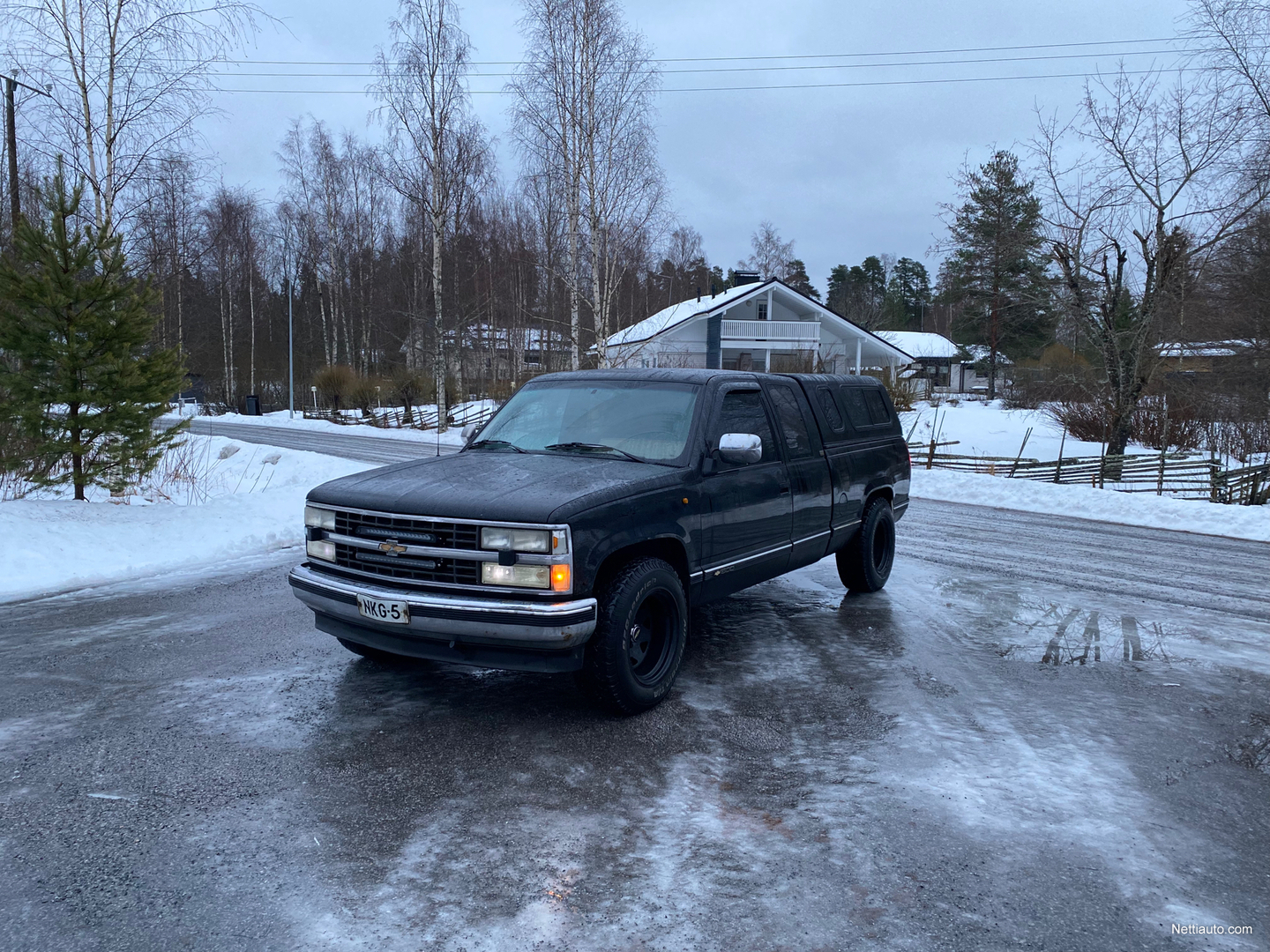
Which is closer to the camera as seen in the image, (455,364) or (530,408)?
(530,408)

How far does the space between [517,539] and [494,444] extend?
6.07 ft

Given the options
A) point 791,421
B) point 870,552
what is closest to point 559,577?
point 791,421

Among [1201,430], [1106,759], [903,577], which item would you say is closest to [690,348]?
[1201,430]

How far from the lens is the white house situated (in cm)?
4169

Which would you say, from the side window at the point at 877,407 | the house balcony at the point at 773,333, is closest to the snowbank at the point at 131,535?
the side window at the point at 877,407

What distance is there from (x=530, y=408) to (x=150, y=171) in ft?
42.8

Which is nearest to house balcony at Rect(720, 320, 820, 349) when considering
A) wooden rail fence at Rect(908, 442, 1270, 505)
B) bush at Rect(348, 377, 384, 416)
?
bush at Rect(348, 377, 384, 416)

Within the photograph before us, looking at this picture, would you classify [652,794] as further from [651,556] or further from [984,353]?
[984,353]

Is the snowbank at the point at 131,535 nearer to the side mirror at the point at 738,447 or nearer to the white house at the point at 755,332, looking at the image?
the side mirror at the point at 738,447

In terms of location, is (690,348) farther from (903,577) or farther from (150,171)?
(903,577)

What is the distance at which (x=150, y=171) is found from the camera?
1553 cm

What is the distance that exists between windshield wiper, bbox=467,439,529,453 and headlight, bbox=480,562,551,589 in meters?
1.52

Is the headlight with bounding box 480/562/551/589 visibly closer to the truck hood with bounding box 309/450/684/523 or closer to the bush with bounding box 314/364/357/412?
the truck hood with bounding box 309/450/684/523

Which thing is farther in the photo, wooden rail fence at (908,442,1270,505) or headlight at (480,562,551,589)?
wooden rail fence at (908,442,1270,505)
